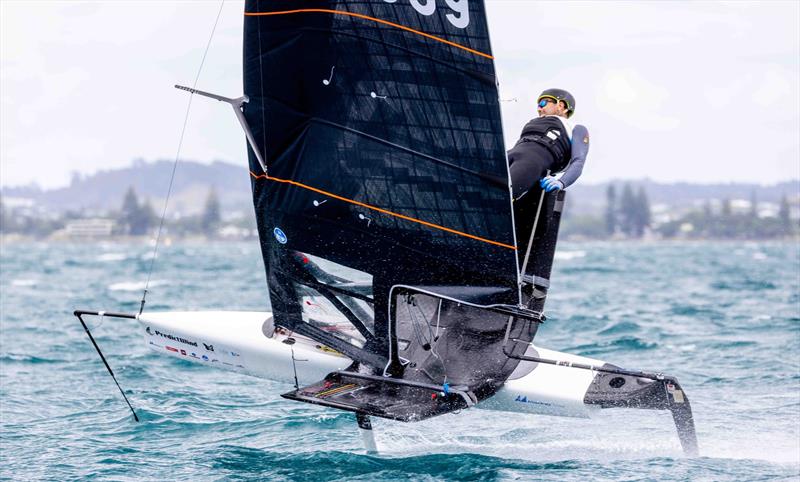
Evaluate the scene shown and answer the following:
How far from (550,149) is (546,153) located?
0.06 meters

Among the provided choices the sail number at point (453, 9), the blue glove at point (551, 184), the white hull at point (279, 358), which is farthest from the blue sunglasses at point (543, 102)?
the white hull at point (279, 358)

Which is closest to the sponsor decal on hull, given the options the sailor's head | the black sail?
the black sail

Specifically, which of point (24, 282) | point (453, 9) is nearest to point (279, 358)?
point (453, 9)

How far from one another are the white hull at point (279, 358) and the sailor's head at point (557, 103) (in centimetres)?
181

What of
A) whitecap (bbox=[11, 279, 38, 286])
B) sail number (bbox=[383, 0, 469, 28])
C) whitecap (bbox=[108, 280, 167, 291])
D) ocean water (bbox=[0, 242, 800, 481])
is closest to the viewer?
sail number (bbox=[383, 0, 469, 28])

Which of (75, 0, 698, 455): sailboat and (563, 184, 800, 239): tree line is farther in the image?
(563, 184, 800, 239): tree line

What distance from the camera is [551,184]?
22.9ft

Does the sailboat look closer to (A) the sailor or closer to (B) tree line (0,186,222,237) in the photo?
(A) the sailor

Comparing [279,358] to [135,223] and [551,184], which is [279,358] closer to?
[551,184]

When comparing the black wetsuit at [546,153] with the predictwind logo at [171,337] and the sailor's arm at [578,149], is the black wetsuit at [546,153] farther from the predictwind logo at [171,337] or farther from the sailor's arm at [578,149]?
the predictwind logo at [171,337]

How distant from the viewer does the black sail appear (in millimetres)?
6551

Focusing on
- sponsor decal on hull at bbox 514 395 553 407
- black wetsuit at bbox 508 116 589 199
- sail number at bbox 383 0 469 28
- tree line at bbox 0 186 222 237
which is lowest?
sponsor decal on hull at bbox 514 395 553 407

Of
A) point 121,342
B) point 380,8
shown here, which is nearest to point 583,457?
point 380,8

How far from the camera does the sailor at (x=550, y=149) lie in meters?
7.01
